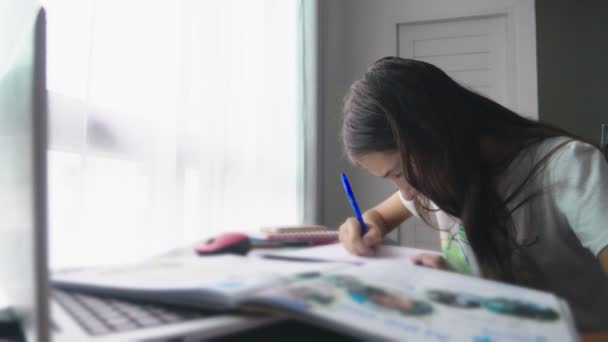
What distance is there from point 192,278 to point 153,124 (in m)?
0.68

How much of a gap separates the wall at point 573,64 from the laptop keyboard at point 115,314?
247 cm

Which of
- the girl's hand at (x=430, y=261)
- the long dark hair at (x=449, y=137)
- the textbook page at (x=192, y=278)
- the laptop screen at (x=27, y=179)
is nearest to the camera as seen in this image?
the laptop screen at (x=27, y=179)

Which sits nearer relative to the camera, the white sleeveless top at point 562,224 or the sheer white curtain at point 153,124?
the white sleeveless top at point 562,224

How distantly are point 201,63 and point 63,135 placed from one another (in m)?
0.47

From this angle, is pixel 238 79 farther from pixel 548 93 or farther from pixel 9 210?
pixel 548 93

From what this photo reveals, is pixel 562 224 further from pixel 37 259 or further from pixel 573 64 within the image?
pixel 573 64

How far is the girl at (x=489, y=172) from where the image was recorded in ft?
2.20

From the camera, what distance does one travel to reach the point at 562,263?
72 centimetres

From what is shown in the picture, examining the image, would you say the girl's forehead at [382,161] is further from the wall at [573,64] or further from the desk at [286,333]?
the wall at [573,64]

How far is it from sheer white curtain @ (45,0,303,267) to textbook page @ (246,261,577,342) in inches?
13.1

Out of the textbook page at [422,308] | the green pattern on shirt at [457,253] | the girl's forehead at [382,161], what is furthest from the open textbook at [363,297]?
the girl's forehead at [382,161]

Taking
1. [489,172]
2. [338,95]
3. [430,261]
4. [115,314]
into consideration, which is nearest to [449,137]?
[489,172]

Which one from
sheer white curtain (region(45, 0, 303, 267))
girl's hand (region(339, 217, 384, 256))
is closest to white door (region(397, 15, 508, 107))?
sheer white curtain (region(45, 0, 303, 267))

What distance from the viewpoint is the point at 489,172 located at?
746mm
